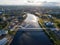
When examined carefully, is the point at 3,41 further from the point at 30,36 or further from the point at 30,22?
the point at 30,22

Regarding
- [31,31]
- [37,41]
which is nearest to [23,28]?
[31,31]

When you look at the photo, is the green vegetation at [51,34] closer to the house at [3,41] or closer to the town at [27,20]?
the town at [27,20]

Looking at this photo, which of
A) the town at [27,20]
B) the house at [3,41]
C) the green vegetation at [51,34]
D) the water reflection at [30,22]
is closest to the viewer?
the house at [3,41]

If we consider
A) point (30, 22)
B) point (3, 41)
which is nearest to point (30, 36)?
point (30, 22)

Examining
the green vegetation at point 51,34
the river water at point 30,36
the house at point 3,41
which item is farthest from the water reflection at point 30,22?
the house at point 3,41

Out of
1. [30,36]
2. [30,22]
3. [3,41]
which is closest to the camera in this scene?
[3,41]

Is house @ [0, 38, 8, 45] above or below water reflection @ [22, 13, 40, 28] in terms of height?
below

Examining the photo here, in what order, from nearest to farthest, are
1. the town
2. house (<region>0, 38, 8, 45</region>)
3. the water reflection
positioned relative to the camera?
house (<region>0, 38, 8, 45</region>)
the town
the water reflection

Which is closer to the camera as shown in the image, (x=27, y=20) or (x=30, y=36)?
(x=30, y=36)

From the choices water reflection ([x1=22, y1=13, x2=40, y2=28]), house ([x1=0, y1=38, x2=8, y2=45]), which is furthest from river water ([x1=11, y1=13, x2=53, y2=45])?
house ([x1=0, y1=38, x2=8, y2=45])

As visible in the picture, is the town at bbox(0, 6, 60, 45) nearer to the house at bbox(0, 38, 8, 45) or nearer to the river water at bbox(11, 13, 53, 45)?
the river water at bbox(11, 13, 53, 45)
